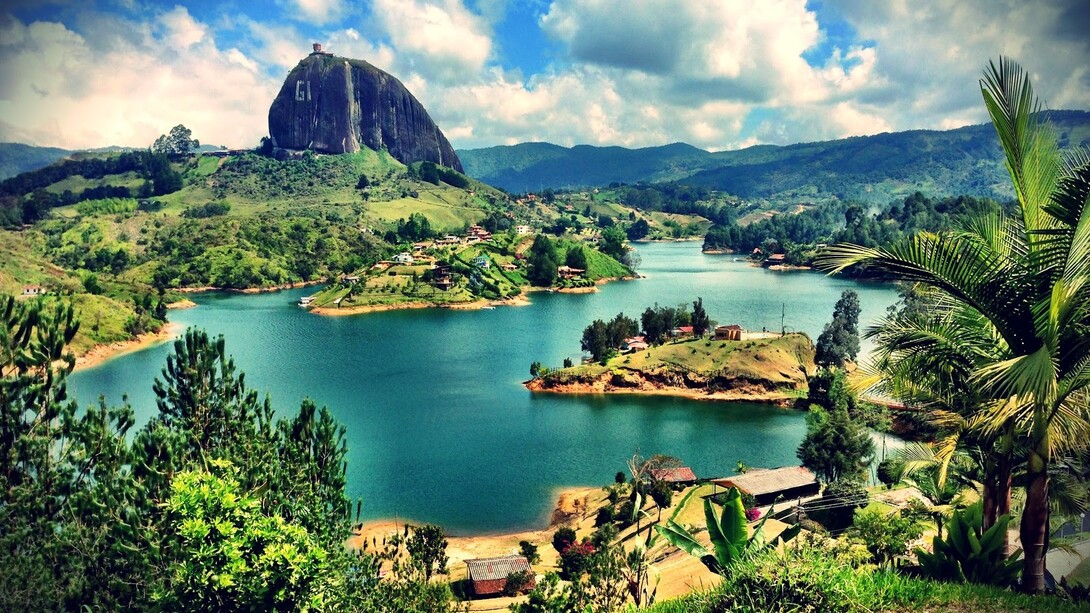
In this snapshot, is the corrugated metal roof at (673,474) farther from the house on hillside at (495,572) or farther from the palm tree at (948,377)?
the palm tree at (948,377)

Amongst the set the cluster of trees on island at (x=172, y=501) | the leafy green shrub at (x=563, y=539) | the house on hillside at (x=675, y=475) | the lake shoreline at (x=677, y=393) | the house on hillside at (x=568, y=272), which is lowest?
the leafy green shrub at (x=563, y=539)

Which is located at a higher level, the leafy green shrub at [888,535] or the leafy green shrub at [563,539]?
the leafy green shrub at [888,535]

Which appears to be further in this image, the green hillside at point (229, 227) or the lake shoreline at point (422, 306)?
the green hillside at point (229, 227)

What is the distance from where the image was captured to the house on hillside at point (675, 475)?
1288 inches

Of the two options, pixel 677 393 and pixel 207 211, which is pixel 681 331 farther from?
pixel 207 211

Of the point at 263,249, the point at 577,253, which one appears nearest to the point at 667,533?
the point at 577,253

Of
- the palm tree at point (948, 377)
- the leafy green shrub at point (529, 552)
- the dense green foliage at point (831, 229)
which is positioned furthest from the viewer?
the dense green foliage at point (831, 229)

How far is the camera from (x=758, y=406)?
4897cm

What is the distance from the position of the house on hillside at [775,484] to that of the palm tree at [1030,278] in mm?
25059

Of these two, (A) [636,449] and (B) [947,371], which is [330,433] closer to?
(B) [947,371]

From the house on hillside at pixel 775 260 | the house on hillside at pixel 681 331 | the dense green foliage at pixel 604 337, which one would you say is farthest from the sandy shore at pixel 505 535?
the house on hillside at pixel 775 260

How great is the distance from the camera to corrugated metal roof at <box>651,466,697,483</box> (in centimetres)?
3269

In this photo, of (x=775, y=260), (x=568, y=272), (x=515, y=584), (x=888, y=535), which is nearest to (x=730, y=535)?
(x=888, y=535)

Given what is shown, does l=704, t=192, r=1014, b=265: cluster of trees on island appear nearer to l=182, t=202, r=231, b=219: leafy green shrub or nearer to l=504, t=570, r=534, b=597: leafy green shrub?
l=504, t=570, r=534, b=597: leafy green shrub
